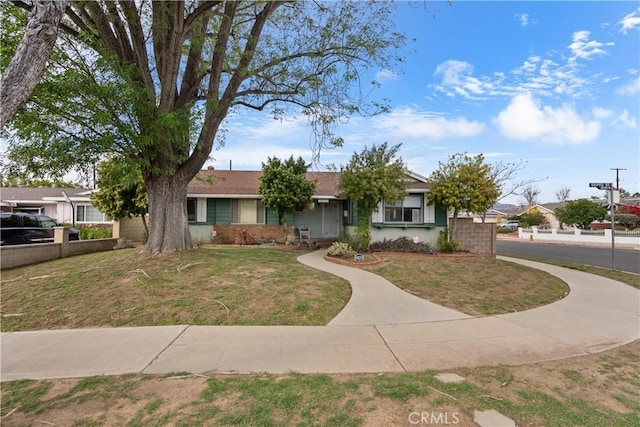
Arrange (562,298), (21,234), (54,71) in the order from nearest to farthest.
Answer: (54,71)
(562,298)
(21,234)

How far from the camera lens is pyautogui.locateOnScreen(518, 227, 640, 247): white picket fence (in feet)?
88.8

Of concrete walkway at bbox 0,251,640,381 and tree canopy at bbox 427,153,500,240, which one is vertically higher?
tree canopy at bbox 427,153,500,240

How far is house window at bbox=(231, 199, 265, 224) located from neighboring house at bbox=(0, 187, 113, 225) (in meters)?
10.00

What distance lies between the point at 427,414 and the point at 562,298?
7291mm

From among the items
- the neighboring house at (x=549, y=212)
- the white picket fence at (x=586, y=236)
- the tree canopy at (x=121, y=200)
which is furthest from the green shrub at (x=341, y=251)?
the neighboring house at (x=549, y=212)

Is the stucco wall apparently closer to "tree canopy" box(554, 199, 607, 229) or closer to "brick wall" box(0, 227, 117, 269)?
"brick wall" box(0, 227, 117, 269)

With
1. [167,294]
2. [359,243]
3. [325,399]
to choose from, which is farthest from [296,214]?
[325,399]

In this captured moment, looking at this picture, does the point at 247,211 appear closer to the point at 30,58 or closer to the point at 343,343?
the point at 343,343

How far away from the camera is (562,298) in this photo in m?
8.37

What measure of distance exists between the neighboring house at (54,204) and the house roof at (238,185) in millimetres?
8411

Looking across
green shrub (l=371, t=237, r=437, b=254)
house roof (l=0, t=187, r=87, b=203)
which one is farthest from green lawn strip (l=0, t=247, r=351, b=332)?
house roof (l=0, t=187, r=87, b=203)

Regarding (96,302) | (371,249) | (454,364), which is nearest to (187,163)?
(96,302)

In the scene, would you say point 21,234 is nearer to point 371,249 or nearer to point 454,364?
point 371,249

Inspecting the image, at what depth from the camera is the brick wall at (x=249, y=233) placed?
55.9 ft
